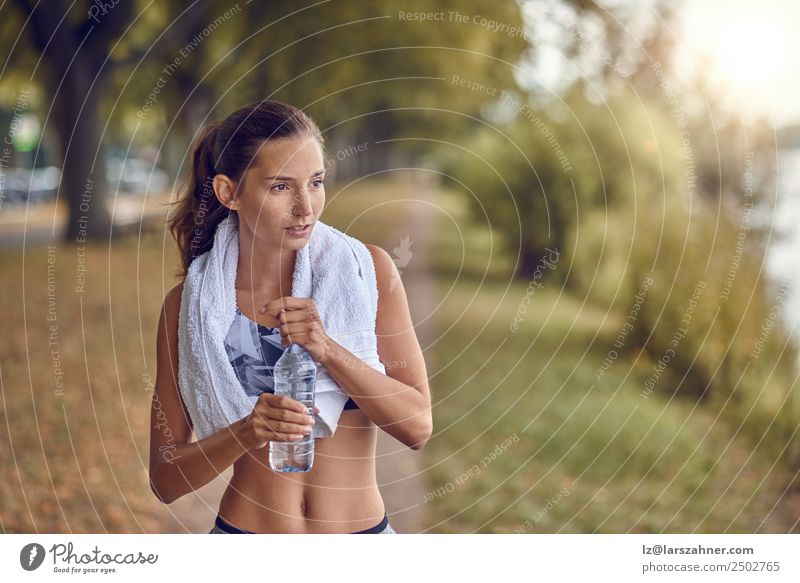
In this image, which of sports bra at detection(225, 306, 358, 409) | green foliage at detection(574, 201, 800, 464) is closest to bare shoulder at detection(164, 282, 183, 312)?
sports bra at detection(225, 306, 358, 409)

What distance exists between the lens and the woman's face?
2.10 m

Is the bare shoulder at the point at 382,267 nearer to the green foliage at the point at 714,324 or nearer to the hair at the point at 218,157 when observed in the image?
the hair at the point at 218,157

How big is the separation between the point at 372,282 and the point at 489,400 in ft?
17.4

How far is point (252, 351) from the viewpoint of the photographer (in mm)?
2170

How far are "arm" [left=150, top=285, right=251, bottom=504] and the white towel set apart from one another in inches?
1.0

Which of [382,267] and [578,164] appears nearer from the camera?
[382,267]

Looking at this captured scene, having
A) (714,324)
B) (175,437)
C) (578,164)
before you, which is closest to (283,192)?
(175,437)

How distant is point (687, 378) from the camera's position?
6969mm

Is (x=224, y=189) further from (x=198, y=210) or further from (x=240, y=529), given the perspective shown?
(x=240, y=529)

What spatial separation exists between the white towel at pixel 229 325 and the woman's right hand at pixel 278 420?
0.08 m

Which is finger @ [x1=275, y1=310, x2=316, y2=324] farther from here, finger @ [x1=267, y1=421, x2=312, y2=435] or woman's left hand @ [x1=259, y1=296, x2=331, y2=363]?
finger @ [x1=267, y1=421, x2=312, y2=435]

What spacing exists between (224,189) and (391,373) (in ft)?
2.00
